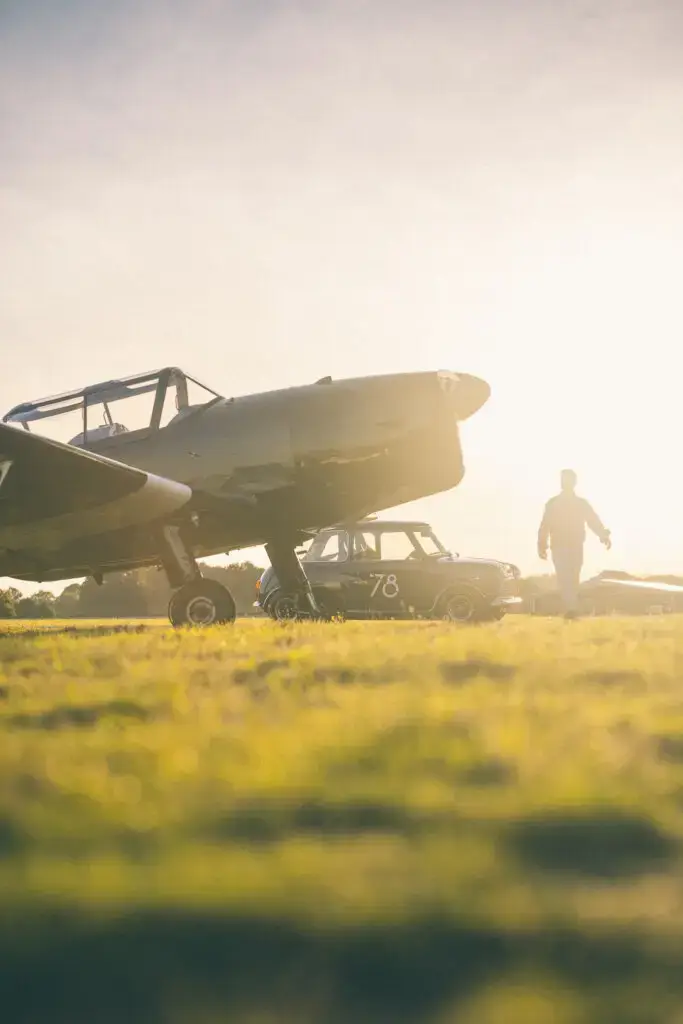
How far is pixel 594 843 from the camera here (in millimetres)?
1092

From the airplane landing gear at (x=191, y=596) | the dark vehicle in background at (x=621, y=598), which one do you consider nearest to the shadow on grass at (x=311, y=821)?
the airplane landing gear at (x=191, y=596)

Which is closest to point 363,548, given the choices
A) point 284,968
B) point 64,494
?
point 64,494

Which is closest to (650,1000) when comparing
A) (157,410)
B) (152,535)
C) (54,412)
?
(152,535)

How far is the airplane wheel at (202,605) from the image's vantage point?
7.63 metres

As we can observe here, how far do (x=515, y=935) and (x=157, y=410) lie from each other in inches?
305

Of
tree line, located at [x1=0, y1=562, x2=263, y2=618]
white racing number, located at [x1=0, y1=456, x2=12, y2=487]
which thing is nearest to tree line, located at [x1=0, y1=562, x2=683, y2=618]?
tree line, located at [x1=0, y1=562, x2=263, y2=618]

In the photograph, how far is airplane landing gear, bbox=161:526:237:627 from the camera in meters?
7.64

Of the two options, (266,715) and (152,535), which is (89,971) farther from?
(152,535)

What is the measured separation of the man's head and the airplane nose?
7.82ft

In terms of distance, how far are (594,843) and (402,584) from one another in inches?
432

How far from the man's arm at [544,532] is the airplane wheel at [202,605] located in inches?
180

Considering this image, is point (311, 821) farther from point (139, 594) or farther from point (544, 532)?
point (139, 594)

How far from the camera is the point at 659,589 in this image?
1602cm

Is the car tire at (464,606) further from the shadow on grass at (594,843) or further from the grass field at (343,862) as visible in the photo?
the shadow on grass at (594,843)
